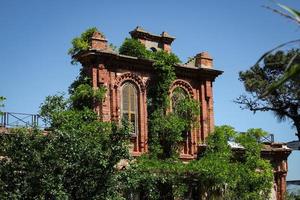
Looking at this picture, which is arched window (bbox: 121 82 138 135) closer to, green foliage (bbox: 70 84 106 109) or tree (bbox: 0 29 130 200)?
green foliage (bbox: 70 84 106 109)

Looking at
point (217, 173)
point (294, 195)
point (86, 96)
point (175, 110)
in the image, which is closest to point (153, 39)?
point (175, 110)

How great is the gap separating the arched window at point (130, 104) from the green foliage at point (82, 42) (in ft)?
8.20

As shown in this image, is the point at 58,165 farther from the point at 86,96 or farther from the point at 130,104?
the point at 130,104

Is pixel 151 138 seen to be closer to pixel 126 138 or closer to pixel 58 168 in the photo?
pixel 126 138

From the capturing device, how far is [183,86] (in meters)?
25.1

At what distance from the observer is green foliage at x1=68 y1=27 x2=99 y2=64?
22166 millimetres

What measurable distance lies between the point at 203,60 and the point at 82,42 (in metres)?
6.40

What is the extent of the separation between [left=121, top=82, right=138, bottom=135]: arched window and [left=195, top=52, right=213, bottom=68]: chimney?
399 centimetres

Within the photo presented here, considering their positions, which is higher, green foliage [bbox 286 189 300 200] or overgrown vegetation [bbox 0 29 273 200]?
overgrown vegetation [bbox 0 29 273 200]

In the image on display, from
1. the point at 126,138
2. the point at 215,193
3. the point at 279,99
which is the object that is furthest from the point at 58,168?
the point at 279,99

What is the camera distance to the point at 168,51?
2509 cm

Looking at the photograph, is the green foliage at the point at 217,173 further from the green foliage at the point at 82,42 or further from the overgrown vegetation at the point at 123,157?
the green foliage at the point at 82,42

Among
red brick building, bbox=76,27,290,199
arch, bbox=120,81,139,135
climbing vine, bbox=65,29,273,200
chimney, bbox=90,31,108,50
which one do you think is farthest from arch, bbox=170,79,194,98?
chimney, bbox=90,31,108,50

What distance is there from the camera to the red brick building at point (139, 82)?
21984 millimetres
